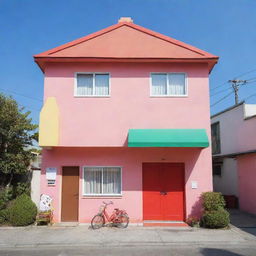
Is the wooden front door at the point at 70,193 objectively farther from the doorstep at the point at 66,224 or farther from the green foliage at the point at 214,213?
the green foliage at the point at 214,213

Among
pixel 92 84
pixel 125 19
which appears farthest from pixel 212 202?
pixel 125 19

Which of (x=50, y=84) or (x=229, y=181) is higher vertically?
(x=50, y=84)

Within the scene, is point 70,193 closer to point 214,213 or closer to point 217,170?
point 214,213

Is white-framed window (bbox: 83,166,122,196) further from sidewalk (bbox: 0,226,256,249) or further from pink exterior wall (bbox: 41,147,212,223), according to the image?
sidewalk (bbox: 0,226,256,249)

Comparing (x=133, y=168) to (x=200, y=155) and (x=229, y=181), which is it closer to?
(x=200, y=155)

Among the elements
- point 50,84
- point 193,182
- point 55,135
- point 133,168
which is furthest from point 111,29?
point 193,182

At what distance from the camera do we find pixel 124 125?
13.0 meters

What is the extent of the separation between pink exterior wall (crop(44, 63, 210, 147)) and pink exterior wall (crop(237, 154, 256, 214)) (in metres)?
4.67

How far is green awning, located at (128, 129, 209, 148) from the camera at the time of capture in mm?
11930

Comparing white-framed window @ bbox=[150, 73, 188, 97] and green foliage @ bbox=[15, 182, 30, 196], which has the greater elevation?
white-framed window @ bbox=[150, 73, 188, 97]

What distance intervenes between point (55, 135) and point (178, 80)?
6533mm

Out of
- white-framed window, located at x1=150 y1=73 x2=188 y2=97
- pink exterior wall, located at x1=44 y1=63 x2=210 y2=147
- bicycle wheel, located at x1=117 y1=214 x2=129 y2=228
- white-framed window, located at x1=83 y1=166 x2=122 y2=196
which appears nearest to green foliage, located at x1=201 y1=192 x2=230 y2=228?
pink exterior wall, located at x1=44 y1=63 x2=210 y2=147

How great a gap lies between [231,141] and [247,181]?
3844 mm

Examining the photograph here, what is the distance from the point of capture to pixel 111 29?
14.1 metres
